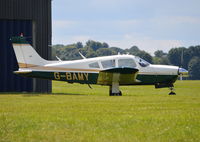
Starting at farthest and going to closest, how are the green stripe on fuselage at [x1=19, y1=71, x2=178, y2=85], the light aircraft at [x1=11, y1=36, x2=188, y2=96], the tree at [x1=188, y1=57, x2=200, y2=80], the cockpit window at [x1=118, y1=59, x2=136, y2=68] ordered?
the tree at [x1=188, y1=57, x2=200, y2=80] → the green stripe on fuselage at [x1=19, y1=71, x2=178, y2=85] → the light aircraft at [x1=11, y1=36, x2=188, y2=96] → the cockpit window at [x1=118, y1=59, x2=136, y2=68]

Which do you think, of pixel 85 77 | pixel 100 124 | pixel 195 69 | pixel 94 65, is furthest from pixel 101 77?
pixel 195 69

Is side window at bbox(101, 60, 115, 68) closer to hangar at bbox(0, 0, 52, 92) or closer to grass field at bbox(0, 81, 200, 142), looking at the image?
hangar at bbox(0, 0, 52, 92)

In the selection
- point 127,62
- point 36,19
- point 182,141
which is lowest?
point 182,141

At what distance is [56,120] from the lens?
13.5 m

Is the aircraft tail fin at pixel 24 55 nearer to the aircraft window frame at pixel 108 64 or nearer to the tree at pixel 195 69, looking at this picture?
the aircraft window frame at pixel 108 64

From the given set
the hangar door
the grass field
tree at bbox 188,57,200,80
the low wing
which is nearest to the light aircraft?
the low wing

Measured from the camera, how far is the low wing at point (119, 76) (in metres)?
25.8

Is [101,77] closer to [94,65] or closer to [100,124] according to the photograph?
[94,65]

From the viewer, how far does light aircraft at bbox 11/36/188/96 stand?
85.7 ft

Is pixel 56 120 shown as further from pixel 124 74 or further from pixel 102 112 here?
pixel 124 74

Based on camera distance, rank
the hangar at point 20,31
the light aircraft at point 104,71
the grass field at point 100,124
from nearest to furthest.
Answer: the grass field at point 100,124
the light aircraft at point 104,71
the hangar at point 20,31

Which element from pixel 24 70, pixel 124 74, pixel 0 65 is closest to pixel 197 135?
pixel 124 74

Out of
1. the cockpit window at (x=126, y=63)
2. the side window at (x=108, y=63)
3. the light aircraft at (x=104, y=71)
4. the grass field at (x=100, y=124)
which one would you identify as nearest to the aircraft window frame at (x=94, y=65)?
the light aircraft at (x=104, y=71)

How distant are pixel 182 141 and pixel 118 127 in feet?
6.59
